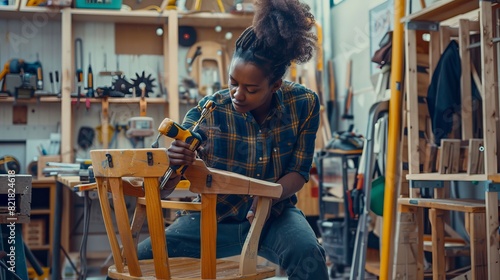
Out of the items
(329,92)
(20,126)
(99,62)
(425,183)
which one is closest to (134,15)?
(99,62)

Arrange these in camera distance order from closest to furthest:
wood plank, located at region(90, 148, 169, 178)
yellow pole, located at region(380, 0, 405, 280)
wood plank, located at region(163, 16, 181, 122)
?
wood plank, located at region(90, 148, 169, 178)
yellow pole, located at region(380, 0, 405, 280)
wood plank, located at region(163, 16, 181, 122)

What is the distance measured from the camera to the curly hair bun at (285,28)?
2.03 metres

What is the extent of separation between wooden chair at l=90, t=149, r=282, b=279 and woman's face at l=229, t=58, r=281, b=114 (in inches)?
12.3

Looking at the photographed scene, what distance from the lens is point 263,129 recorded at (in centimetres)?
214

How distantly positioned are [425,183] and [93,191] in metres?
1.70

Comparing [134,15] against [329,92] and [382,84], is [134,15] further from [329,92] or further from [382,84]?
[382,84]

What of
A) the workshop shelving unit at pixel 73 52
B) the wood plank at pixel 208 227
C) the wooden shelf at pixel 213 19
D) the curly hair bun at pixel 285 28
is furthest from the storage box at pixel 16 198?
the wooden shelf at pixel 213 19

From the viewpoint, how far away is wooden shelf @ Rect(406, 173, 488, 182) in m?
2.87

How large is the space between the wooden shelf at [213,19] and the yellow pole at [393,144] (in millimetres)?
2035

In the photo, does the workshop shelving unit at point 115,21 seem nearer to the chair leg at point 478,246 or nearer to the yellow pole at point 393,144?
the yellow pole at point 393,144

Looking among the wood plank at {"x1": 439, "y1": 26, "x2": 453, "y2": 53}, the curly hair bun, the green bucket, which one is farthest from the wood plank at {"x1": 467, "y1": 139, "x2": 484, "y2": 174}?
the curly hair bun

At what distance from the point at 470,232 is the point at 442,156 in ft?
1.29

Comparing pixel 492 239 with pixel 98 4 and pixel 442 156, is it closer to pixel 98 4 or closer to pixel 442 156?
pixel 442 156

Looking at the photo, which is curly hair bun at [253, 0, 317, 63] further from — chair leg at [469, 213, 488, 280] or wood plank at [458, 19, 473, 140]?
wood plank at [458, 19, 473, 140]
